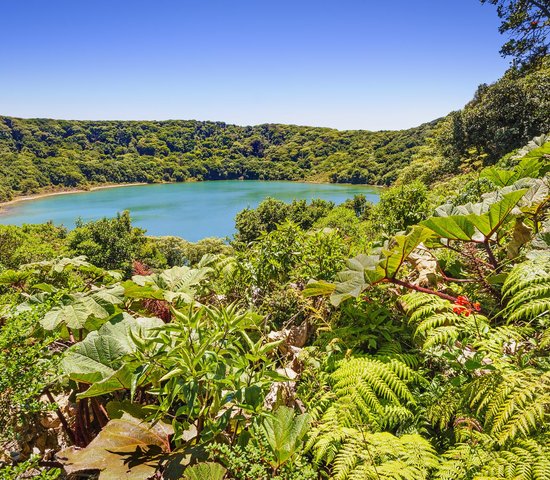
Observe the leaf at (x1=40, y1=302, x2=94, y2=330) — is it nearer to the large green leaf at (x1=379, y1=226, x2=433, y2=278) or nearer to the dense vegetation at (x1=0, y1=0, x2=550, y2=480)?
the dense vegetation at (x1=0, y1=0, x2=550, y2=480)

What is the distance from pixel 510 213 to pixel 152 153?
145 metres

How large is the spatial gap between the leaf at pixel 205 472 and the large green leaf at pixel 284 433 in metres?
0.21

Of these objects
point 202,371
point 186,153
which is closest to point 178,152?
point 186,153

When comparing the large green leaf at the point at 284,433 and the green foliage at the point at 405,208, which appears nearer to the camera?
the large green leaf at the point at 284,433

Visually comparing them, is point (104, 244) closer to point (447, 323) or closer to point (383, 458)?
point (447, 323)

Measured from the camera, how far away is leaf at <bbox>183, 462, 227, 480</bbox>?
3.88ft

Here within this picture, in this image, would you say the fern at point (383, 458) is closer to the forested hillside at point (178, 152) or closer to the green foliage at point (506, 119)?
the green foliage at point (506, 119)

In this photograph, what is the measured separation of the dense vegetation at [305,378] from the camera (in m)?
1.28

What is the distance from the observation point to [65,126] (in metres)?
137

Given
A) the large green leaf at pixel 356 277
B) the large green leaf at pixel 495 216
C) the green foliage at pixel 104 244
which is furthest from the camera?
the green foliage at pixel 104 244

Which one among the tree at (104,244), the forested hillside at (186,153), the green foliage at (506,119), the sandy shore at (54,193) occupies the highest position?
the forested hillside at (186,153)

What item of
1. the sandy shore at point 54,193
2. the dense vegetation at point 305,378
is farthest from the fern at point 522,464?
the sandy shore at point 54,193

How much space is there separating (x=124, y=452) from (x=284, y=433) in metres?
0.72

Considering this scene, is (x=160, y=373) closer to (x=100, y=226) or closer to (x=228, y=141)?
(x=100, y=226)
